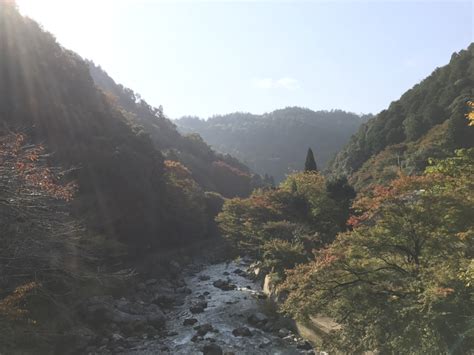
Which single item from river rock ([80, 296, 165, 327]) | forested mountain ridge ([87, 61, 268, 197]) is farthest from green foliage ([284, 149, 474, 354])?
forested mountain ridge ([87, 61, 268, 197])

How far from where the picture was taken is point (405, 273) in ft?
46.8

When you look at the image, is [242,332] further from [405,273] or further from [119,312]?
[405,273]

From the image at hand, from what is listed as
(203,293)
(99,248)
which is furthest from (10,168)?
(203,293)

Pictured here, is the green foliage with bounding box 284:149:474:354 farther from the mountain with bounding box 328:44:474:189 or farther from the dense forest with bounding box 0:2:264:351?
the mountain with bounding box 328:44:474:189

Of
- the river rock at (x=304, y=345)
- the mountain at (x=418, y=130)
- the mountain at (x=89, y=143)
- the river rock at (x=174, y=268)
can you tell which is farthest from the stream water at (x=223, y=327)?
the mountain at (x=418, y=130)

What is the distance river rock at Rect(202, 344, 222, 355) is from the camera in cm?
1973

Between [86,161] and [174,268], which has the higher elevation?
[86,161]

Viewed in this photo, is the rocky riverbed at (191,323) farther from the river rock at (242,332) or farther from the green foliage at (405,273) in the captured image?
the green foliage at (405,273)

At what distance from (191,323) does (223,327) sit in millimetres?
2035

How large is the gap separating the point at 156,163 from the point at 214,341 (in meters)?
28.6

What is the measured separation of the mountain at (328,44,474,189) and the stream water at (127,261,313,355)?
2244cm

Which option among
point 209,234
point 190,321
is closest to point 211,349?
point 190,321

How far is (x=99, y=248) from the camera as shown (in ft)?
93.9

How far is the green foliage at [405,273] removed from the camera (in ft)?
38.5
